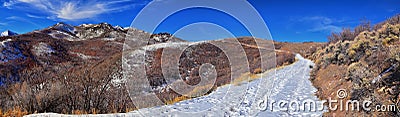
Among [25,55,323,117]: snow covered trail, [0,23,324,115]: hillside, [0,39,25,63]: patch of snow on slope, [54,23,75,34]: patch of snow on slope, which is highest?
[54,23,75,34]: patch of snow on slope

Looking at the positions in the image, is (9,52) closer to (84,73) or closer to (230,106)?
(84,73)

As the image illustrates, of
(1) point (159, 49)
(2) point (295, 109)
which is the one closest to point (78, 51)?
(1) point (159, 49)

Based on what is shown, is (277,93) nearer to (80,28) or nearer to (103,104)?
(103,104)

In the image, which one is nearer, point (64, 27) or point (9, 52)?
point (9, 52)

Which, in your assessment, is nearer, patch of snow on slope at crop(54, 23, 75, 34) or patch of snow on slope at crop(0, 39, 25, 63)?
patch of snow on slope at crop(0, 39, 25, 63)

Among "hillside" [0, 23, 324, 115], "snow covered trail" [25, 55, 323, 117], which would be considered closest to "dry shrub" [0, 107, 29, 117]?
"hillside" [0, 23, 324, 115]

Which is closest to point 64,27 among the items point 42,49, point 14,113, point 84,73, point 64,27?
point 64,27

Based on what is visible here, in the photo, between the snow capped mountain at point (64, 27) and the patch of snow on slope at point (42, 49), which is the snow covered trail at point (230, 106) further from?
the snow capped mountain at point (64, 27)

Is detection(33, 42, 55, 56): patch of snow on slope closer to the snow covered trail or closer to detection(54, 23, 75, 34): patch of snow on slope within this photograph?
the snow covered trail

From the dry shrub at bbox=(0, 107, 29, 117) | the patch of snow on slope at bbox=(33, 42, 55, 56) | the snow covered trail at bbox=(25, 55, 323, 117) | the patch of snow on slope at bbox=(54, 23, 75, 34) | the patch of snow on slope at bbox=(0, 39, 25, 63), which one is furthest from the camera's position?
the patch of snow on slope at bbox=(54, 23, 75, 34)

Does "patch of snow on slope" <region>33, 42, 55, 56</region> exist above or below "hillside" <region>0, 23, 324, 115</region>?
above

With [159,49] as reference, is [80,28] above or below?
above
